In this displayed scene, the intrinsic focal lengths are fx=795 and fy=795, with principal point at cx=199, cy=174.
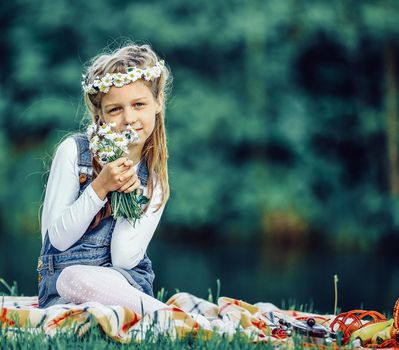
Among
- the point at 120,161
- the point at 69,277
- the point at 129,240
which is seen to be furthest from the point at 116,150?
the point at 69,277

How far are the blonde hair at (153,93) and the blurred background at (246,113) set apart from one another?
27.1 ft

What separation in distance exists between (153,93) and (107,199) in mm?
489

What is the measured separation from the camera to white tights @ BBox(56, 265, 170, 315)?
9.26 feet

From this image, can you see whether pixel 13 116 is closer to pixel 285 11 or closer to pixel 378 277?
pixel 285 11

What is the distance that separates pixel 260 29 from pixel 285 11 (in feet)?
1.76

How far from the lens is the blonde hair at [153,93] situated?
3.09 metres

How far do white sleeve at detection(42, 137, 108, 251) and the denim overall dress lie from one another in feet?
0.13

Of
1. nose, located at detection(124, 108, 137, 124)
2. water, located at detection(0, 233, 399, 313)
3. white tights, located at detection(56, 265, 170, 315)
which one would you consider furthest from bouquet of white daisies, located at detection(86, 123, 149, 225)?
water, located at detection(0, 233, 399, 313)

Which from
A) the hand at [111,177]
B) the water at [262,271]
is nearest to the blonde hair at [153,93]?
the hand at [111,177]

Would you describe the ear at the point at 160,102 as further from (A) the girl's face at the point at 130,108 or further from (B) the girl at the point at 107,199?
(A) the girl's face at the point at 130,108

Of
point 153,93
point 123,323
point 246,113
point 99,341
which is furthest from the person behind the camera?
point 246,113

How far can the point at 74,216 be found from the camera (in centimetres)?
283

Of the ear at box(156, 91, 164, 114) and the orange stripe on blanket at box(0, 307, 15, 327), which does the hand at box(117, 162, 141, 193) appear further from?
the orange stripe on blanket at box(0, 307, 15, 327)

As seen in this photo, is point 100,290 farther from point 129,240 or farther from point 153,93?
point 153,93
